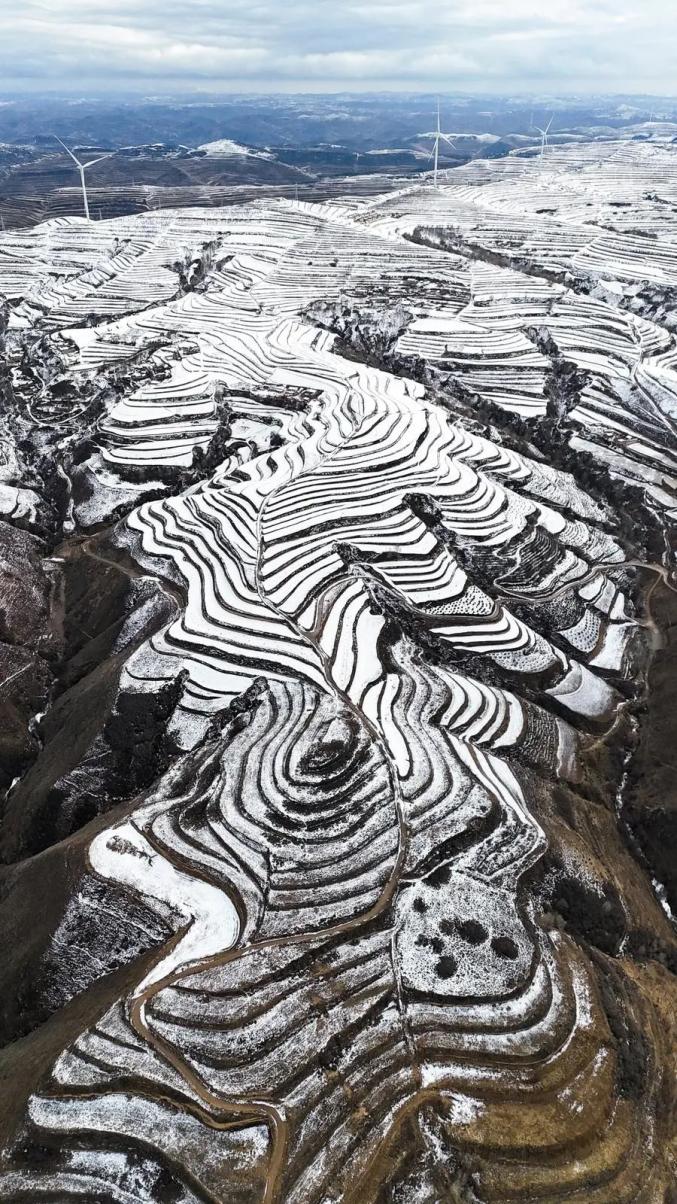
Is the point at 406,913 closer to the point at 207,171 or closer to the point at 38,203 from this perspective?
the point at 38,203

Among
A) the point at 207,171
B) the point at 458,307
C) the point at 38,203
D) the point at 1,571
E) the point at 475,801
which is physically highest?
the point at 207,171

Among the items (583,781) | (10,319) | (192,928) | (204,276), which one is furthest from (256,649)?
(204,276)

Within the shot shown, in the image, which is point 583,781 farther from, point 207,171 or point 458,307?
point 207,171

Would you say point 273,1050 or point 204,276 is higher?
point 204,276

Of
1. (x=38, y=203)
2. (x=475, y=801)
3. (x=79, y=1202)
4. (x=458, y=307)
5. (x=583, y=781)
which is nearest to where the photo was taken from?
(x=79, y=1202)

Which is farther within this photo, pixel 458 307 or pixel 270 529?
pixel 458 307

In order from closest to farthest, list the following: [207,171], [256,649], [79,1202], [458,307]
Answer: [79,1202]
[256,649]
[458,307]
[207,171]

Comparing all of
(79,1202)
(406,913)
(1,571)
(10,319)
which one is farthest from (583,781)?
(10,319)
